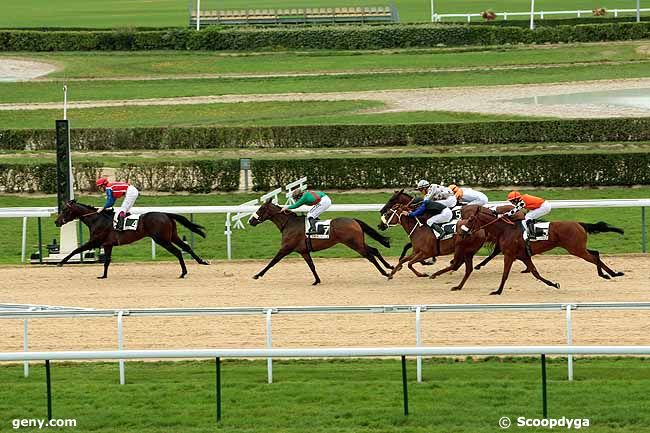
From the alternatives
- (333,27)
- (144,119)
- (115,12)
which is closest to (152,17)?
(115,12)

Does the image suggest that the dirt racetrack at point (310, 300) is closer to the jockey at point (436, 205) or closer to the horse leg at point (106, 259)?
the horse leg at point (106, 259)

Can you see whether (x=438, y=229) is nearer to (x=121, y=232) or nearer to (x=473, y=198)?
(x=473, y=198)

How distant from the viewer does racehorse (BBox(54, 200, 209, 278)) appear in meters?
14.9

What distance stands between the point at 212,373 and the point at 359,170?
1056 cm

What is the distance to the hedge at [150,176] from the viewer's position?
68.4ft

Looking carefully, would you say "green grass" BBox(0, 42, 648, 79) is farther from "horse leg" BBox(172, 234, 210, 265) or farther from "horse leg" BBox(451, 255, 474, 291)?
"horse leg" BBox(451, 255, 474, 291)

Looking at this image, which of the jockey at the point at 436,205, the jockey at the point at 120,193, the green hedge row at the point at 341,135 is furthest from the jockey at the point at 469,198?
the green hedge row at the point at 341,135

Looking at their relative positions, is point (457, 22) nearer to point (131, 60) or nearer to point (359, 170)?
point (131, 60)

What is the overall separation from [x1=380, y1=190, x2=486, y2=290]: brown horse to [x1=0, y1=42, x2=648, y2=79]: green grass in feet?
67.4

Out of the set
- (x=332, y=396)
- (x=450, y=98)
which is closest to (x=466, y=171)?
(x=450, y=98)

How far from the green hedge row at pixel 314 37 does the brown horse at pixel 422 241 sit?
2495 cm

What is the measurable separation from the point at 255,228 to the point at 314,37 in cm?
2195

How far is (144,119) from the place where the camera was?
28125 millimetres

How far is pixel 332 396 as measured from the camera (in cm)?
966
